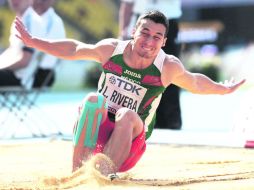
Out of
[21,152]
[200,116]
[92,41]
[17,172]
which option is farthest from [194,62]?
[17,172]

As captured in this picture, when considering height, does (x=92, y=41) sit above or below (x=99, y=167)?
above

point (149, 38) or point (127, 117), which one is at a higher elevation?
point (149, 38)

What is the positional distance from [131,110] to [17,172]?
1401 millimetres

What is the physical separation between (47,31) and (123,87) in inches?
158

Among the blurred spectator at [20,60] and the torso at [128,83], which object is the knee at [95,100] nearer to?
the torso at [128,83]

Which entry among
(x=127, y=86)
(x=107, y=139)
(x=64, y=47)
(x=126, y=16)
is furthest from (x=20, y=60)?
(x=107, y=139)

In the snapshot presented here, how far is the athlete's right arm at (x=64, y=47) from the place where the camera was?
4691 mm

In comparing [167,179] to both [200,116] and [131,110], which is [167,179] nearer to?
[131,110]

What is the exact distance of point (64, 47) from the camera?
15.6ft

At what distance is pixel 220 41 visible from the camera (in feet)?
56.5

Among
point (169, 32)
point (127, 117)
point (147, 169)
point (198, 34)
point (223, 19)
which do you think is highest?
point (223, 19)

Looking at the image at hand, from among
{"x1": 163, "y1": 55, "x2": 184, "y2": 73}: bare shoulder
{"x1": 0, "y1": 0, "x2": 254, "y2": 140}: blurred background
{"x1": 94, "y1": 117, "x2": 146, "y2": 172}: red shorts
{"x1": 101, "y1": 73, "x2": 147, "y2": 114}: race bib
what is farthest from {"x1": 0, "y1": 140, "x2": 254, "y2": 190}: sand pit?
{"x1": 0, "y1": 0, "x2": 254, "y2": 140}: blurred background

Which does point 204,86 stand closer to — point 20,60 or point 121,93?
point 121,93

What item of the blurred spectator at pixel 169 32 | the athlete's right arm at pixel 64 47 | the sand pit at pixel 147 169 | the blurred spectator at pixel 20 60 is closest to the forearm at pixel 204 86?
the sand pit at pixel 147 169
